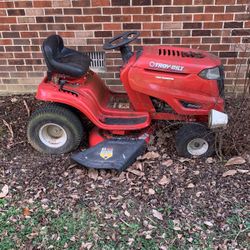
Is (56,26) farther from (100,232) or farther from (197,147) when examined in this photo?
(100,232)

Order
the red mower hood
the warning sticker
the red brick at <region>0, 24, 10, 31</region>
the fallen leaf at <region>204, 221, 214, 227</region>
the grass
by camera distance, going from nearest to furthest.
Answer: the grass → the fallen leaf at <region>204, 221, 214, 227</region> → the red mower hood → the warning sticker → the red brick at <region>0, 24, 10, 31</region>

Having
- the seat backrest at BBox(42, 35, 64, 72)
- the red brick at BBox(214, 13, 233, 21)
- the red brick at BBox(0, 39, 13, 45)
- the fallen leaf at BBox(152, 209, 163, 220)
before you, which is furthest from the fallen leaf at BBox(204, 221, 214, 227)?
the red brick at BBox(0, 39, 13, 45)

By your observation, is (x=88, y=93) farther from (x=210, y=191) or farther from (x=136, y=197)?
(x=210, y=191)

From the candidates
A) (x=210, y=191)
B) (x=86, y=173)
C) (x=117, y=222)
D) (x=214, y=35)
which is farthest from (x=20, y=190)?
(x=214, y=35)

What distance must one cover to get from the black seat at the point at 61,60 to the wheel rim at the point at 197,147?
1168 millimetres

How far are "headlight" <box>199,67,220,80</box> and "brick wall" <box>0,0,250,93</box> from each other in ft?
3.03

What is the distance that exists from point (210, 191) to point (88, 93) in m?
1.38

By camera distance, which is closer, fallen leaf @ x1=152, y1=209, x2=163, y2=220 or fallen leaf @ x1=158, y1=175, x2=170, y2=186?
fallen leaf @ x1=152, y1=209, x2=163, y2=220

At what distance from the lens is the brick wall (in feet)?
13.0

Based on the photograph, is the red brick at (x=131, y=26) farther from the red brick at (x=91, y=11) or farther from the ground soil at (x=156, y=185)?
the ground soil at (x=156, y=185)

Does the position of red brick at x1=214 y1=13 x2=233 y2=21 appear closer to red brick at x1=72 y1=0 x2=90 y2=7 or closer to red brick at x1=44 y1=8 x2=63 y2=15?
red brick at x1=72 y1=0 x2=90 y2=7

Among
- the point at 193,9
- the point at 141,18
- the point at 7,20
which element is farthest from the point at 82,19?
the point at 193,9

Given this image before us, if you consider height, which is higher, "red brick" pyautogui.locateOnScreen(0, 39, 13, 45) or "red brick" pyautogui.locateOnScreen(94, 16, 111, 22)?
"red brick" pyautogui.locateOnScreen(94, 16, 111, 22)

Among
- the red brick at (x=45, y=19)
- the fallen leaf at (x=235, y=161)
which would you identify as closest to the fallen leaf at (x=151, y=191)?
the fallen leaf at (x=235, y=161)
